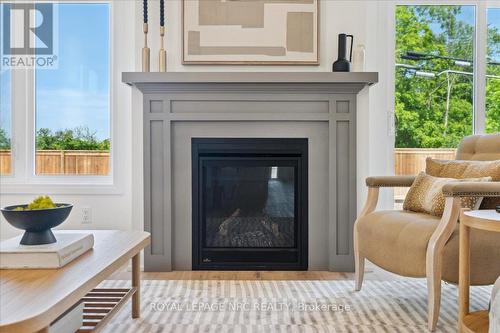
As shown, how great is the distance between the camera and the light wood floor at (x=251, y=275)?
270 cm

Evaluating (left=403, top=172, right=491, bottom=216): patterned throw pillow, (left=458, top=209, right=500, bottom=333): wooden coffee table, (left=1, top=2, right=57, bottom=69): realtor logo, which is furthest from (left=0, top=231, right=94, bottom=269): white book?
(left=1, top=2, right=57, bottom=69): realtor logo

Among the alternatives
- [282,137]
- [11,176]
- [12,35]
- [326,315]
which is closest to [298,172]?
[282,137]

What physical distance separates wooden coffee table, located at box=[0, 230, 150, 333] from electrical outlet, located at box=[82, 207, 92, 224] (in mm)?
1466

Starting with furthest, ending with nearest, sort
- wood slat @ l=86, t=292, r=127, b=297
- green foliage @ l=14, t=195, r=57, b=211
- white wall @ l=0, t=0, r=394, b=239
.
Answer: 1. white wall @ l=0, t=0, r=394, b=239
2. wood slat @ l=86, t=292, r=127, b=297
3. green foliage @ l=14, t=195, r=57, b=211

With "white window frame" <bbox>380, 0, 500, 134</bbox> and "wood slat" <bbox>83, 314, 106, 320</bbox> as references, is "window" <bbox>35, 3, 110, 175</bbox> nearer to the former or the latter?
"wood slat" <bbox>83, 314, 106, 320</bbox>

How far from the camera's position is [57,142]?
342 centimetres

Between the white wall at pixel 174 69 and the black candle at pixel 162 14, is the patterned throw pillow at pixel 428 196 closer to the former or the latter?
the white wall at pixel 174 69

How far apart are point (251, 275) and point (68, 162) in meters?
1.76

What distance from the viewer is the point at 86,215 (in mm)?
3270

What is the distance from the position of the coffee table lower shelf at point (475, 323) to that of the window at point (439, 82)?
1676 mm

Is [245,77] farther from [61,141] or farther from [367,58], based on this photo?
[61,141]

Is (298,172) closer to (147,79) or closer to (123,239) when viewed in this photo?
(147,79)

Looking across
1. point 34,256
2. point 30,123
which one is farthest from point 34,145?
point 34,256

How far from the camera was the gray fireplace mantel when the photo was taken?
284cm
